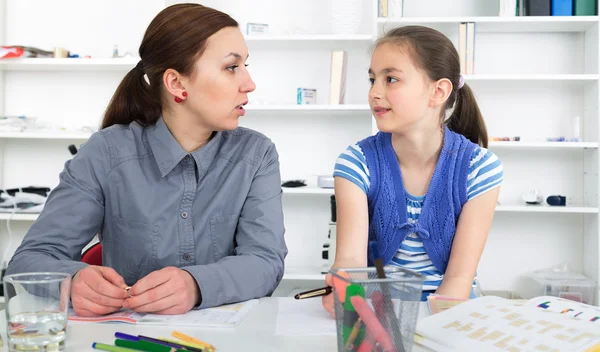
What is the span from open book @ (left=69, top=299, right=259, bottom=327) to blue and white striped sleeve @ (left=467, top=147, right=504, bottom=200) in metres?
0.75

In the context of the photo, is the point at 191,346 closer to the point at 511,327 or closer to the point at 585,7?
the point at 511,327

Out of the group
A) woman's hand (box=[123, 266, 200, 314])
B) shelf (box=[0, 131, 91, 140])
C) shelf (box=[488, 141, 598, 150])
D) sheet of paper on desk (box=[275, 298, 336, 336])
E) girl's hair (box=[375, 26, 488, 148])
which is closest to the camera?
sheet of paper on desk (box=[275, 298, 336, 336])

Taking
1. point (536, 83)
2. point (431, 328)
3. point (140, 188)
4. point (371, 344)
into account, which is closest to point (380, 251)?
point (140, 188)

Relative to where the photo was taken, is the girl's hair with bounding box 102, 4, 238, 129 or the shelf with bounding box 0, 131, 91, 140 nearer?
the girl's hair with bounding box 102, 4, 238, 129

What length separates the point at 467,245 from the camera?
5.24 ft

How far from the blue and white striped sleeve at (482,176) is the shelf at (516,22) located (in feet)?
5.94

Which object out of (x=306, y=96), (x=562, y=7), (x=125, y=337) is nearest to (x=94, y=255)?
(x=125, y=337)

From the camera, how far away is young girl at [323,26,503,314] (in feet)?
5.35

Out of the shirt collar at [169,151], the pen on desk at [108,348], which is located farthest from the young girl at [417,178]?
the pen on desk at [108,348]

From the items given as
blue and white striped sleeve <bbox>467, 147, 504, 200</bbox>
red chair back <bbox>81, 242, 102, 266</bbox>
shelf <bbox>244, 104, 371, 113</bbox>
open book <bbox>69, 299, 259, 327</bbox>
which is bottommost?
open book <bbox>69, 299, 259, 327</bbox>

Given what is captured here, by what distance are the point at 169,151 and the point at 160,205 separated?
5.0 inches

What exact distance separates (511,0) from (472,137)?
178 centimetres

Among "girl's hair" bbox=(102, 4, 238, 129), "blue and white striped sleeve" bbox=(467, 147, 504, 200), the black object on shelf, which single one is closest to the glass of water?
"girl's hair" bbox=(102, 4, 238, 129)

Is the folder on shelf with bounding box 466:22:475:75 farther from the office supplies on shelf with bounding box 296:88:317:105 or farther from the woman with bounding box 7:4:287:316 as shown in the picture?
the woman with bounding box 7:4:287:316
